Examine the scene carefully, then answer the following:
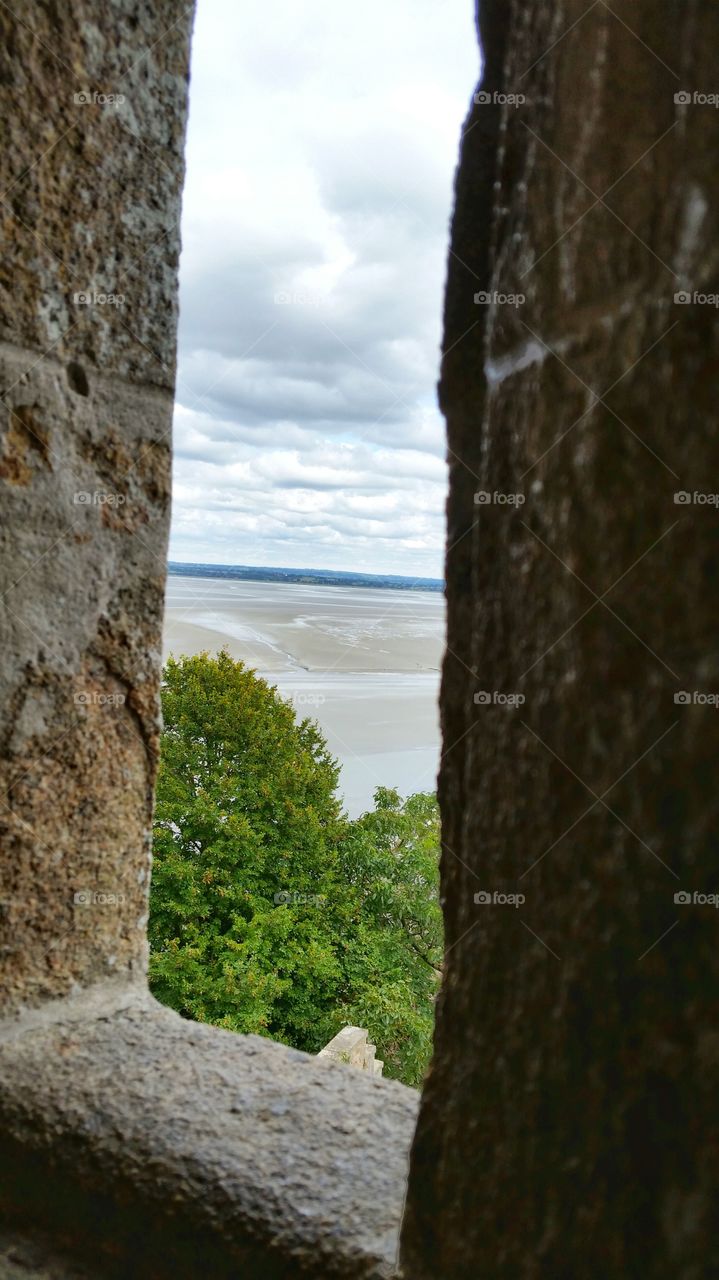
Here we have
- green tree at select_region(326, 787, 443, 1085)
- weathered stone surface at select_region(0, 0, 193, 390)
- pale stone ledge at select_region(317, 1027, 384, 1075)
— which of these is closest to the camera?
weathered stone surface at select_region(0, 0, 193, 390)

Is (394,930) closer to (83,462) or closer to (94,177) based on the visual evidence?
(83,462)

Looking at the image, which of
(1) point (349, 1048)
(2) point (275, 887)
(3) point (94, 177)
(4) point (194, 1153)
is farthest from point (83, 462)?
(2) point (275, 887)

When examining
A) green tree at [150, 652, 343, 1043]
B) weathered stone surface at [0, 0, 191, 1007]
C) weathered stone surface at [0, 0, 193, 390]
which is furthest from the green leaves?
weathered stone surface at [0, 0, 193, 390]

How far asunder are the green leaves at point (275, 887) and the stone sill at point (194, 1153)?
437 cm

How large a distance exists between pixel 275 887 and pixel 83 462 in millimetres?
5324

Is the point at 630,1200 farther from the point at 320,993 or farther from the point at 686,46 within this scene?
the point at 320,993

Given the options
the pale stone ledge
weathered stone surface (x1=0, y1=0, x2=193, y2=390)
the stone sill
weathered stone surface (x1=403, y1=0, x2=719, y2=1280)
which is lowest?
the pale stone ledge

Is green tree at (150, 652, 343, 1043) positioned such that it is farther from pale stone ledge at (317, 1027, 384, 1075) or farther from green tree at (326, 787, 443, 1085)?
pale stone ledge at (317, 1027, 384, 1075)

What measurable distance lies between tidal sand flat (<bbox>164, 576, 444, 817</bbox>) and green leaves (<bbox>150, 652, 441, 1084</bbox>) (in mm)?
848

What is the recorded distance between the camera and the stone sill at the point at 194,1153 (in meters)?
0.87

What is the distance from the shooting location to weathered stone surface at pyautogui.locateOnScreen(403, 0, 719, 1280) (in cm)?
49

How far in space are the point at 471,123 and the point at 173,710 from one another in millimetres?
5748

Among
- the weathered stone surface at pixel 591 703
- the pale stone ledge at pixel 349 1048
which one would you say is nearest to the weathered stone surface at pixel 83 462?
the weathered stone surface at pixel 591 703

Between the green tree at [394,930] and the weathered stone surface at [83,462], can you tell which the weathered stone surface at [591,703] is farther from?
the green tree at [394,930]
